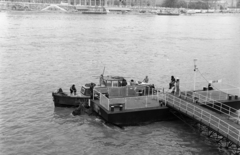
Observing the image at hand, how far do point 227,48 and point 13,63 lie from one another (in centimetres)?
4633

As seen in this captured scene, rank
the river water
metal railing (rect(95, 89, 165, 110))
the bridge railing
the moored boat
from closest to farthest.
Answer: the bridge railing, the river water, metal railing (rect(95, 89, 165, 110)), the moored boat

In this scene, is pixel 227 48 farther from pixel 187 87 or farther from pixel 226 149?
pixel 226 149

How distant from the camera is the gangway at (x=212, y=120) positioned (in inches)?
768

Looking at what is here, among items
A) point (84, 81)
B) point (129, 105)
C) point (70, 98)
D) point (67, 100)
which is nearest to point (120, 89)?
point (129, 105)

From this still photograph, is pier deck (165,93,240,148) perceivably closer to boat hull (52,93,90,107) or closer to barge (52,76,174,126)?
barge (52,76,174,126)

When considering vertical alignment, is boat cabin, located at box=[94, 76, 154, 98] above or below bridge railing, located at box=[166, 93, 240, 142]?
above

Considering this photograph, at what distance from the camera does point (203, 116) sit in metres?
22.2

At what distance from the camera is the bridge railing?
1970 centimetres

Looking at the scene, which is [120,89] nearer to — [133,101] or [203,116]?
[133,101]

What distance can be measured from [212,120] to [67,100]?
39.7 ft

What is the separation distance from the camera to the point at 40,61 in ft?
166

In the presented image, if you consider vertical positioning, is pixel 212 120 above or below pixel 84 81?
above

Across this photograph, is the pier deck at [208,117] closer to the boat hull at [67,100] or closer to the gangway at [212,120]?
the gangway at [212,120]

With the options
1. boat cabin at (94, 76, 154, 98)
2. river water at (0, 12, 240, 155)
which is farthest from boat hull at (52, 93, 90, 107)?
boat cabin at (94, 76, 154, 98)
